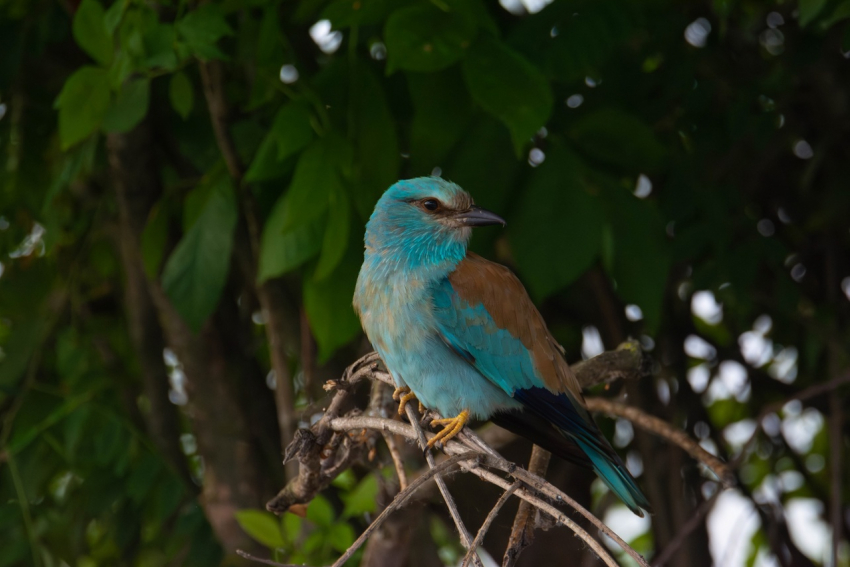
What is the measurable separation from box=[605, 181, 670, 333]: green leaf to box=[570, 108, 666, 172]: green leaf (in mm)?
100

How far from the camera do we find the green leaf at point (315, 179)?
2438 mm

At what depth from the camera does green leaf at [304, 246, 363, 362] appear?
2.78 m

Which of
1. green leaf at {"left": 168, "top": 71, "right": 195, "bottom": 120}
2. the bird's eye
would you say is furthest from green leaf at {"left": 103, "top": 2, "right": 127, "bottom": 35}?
the bird's eye

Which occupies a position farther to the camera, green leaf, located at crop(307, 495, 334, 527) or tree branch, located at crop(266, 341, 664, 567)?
green leaf, located at crop(307, 495, 334, 527)

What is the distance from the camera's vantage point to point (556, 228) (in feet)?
8.87

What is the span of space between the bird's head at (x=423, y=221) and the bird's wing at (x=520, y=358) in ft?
0.42

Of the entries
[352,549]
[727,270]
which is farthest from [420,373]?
[727,270]

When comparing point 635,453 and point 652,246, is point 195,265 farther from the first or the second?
point 635,453

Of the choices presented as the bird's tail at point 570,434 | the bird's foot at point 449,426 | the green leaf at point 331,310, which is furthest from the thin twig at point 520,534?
the green leaf at point 331,310

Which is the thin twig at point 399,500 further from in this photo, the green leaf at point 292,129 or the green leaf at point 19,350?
the green leaf at point 19,350

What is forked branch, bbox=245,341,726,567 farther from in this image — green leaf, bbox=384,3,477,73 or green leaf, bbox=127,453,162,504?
green leaf, bbox=127,453,162,504

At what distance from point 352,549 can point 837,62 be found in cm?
300

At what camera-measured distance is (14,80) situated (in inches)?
144

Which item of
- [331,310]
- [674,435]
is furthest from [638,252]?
[331,310]
